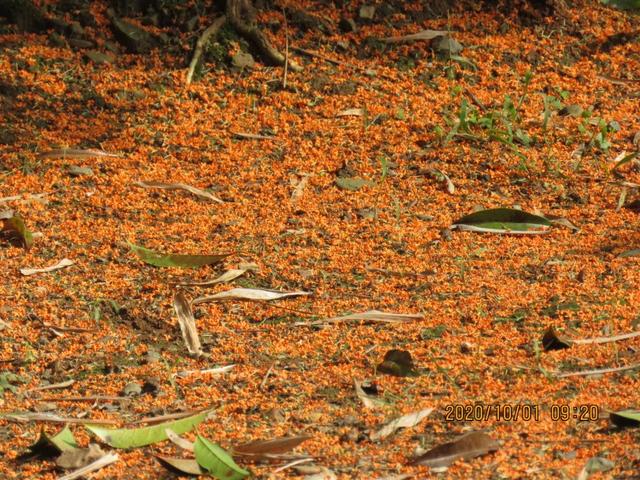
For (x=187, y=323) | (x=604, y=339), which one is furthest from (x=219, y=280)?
(x=604, y=339)

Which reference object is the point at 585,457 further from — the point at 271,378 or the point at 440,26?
the point at 440,26

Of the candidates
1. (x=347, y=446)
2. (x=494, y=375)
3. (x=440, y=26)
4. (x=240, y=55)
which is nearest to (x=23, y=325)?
(x=347, y=446)

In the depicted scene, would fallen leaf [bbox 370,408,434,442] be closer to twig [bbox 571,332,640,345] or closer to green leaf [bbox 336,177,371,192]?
twig [bbox 571,332,640,345]

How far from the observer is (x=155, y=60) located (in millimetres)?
6676

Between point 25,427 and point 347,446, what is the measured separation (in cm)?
112

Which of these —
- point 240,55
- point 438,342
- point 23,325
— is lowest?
point 23,325

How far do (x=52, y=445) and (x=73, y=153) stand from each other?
9.00ft

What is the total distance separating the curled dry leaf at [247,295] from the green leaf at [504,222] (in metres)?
1.11

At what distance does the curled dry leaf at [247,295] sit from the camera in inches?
181

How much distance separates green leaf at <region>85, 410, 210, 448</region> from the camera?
11.4ft

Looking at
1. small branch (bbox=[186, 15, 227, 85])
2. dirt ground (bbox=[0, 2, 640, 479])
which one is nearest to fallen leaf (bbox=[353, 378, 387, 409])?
dirt ground (bbox=[0, 2, 640, 479])

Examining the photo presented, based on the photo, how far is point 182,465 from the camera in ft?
10.9
